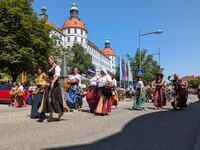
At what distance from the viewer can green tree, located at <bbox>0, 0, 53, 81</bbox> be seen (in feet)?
73.8

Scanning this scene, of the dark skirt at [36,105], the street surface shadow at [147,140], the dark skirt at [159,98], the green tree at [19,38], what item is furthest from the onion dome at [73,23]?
the street surface shadow at [147,140]

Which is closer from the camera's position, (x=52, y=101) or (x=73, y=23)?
(x=52, y=101)

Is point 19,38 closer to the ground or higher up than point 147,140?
higher up

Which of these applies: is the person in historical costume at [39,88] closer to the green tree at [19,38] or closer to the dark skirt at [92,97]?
the dark skirt at [92,97]

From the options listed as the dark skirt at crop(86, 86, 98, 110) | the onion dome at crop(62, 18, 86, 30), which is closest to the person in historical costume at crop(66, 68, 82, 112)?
the dark skirt at crop(86, 86, 98, 110)

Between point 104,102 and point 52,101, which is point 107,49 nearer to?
point 104,102

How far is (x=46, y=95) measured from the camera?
6719 mm

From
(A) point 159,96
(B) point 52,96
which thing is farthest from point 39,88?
(A) point 159,96

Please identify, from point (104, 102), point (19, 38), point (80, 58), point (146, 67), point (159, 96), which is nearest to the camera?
point (104, 102)

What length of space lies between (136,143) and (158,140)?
574 millimetres

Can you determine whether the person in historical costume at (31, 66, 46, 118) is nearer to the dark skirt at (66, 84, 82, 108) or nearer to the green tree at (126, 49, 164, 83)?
the dark skirt at (66, 84, 82, 108)

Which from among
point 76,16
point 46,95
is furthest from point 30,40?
point 76,16

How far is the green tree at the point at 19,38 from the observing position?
886 inches

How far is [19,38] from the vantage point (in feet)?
79.0
